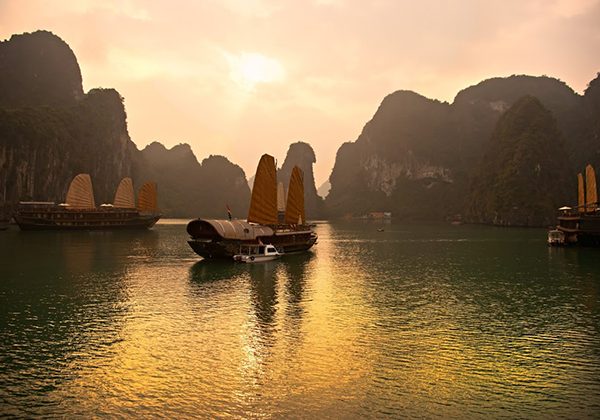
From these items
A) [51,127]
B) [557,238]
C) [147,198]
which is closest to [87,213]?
[147,198]

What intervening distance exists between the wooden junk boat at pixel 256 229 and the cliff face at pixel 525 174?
12643 centimetres

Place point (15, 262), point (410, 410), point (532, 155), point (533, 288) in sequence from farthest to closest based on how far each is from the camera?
point (532, 155), point (15, 262), point (533, 288), point (410, 410)

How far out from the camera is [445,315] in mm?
A: 23875

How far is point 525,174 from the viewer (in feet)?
541

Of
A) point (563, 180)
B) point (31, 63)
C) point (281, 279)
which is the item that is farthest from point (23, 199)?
point (563, 180)

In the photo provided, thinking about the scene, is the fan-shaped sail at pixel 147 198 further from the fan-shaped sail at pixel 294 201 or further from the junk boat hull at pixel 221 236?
the junk boat hull at pixel 221 236

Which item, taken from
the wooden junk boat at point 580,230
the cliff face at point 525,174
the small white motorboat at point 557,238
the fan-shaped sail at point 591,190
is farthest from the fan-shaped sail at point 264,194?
the cliff face at point 525,174

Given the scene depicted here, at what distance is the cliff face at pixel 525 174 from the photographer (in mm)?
157250

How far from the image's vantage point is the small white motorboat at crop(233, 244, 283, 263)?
44.8m

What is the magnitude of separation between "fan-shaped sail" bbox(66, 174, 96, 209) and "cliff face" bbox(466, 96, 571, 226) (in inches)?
5307

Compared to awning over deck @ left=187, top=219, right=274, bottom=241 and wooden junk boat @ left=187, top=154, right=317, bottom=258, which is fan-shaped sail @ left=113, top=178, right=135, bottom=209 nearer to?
wooden junk boat @ left=187, top=154, right=317, bottom=258

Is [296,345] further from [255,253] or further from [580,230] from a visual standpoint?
[580,230]

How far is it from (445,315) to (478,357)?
23.2 feet

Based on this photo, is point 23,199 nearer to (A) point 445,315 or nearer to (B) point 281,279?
(B) point 281,279
